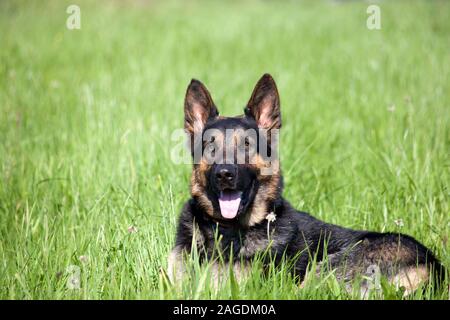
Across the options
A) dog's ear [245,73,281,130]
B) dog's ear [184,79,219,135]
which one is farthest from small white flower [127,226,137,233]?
dog's ear [245,73,281,130]

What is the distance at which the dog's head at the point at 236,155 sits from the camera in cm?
410

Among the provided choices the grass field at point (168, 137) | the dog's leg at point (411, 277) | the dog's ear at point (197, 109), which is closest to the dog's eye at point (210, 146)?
the dog's ear at point (197, 109)

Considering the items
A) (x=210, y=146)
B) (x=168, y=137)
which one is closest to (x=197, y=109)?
(x=210, y=146)

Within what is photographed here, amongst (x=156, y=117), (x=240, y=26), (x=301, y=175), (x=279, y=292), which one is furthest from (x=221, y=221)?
(x=240, y=26)

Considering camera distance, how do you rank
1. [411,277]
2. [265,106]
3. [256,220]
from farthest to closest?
[265,106] → [256,220] → [411,277]

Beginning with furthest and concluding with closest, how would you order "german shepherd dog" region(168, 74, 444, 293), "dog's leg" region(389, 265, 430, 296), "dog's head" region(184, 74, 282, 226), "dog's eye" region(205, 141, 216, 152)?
"dog's eye" region(205, 141, 216, 152), "dog's head" region(184, 74, 282, 226), "german shepherd dog" region(168, 74, 444, 293), "dog's leg" region(389, 265, 430, 296)

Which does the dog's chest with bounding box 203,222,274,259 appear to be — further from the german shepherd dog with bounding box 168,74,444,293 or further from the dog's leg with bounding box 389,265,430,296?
the dog's leg with bounding box 389,265,430,296

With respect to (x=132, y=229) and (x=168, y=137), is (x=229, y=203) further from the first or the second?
(x=168, y=137)

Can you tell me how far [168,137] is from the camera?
6.72 m

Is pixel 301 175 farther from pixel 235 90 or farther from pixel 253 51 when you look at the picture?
pixel 253 51

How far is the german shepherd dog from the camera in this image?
3.99 metres

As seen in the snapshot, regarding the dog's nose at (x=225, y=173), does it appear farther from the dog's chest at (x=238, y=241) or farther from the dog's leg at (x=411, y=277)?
the dog's leg at (x=411, y=277)

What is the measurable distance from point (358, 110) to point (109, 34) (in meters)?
6.87

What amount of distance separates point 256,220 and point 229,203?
11.3 inches
